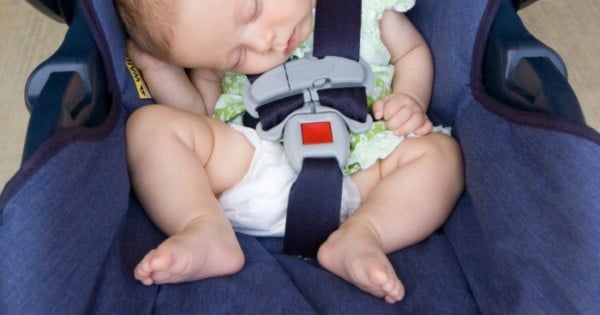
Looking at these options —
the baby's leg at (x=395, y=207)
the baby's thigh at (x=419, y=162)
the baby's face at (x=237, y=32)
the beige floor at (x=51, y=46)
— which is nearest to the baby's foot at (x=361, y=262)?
the baby's leg at (x=395, y=207)

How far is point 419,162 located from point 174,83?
362 mm

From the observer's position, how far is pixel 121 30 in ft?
3.25

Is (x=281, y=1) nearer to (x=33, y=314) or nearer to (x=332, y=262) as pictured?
(x=332, y=262)

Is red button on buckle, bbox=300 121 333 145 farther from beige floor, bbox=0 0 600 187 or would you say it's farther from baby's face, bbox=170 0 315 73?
beige floor, bbox=0 0 600 187

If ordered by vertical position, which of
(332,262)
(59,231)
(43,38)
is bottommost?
(43,38)

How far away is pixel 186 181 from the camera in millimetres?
908

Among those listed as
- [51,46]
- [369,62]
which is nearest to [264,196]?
[369,62]

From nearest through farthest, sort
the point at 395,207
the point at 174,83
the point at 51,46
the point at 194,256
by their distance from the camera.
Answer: the point at 194,256 → the point at 395,207 → the point at 174,83 → the point at 51,46

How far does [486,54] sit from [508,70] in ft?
0.24

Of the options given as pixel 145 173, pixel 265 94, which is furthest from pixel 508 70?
A: pixel 145 173

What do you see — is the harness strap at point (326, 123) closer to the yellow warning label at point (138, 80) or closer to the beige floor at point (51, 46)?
the yellow warning label at point (138, 80)

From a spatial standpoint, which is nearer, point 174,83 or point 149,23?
point 149,23

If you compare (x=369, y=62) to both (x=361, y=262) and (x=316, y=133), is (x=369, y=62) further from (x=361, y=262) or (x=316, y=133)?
(x=361, y=262)

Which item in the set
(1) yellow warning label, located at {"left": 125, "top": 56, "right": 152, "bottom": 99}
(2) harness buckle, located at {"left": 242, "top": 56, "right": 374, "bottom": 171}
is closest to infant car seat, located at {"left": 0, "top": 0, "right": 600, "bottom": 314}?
(1) yellow warning label, located at {"left": 125, "top": 56, "right": 152, "bottom": 99}
